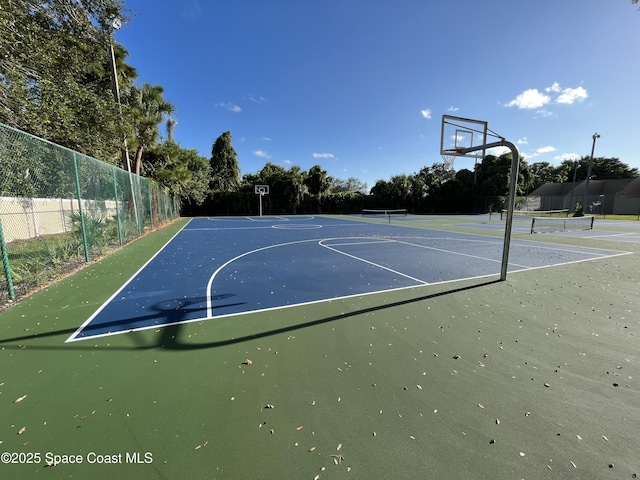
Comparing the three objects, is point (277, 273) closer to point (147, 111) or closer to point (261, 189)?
point (147, 111)

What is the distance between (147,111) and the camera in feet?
58.0

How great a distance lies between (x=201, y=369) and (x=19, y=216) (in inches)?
280

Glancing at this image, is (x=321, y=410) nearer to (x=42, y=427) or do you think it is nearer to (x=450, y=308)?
(x=42, y=427)

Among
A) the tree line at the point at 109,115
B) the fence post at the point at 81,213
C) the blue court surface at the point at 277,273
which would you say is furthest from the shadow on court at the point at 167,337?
the tree line at the point at 109,115

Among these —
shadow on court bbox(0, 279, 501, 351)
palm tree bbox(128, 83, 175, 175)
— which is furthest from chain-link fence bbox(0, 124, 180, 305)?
palm tree bbox(128, 83, 175, 175)

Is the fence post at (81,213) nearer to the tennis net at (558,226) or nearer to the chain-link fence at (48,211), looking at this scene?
the chain-link fence at (48,211)

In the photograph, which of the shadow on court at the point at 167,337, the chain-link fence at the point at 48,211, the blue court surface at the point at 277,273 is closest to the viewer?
the shadow on court at the point at 167,337

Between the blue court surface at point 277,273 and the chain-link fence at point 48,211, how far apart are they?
66.6 inches

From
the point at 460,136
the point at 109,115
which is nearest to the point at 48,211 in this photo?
the point at 109,115

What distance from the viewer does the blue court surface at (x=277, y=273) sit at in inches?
172

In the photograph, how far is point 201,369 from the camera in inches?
113

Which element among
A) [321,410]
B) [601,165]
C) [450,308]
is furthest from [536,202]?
[321,410]

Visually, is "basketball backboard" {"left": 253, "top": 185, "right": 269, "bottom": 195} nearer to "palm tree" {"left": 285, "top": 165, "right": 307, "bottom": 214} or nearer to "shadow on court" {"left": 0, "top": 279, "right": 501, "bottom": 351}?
"palm tree" {"left": 285, "top": 165, "right": 307, "bottom": 214}

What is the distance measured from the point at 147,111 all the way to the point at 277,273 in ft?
56.9
